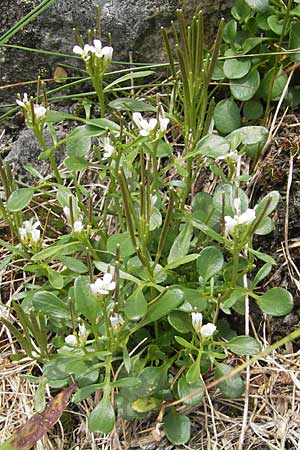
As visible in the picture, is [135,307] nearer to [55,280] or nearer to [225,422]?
[55,280]

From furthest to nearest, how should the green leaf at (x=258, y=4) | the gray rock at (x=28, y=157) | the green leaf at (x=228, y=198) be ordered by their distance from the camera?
the gray rock at (x=28, y=157) < the green leaf at (x=258, y=4) < the green leaf at (x=228, y=198)

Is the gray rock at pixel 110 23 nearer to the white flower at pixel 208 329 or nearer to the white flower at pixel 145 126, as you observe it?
the white flower at pixel 145 126

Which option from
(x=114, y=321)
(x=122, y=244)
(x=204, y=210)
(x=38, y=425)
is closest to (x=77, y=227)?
(x=122, y=244)

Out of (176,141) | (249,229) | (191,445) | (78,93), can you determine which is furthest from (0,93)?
(191,445)

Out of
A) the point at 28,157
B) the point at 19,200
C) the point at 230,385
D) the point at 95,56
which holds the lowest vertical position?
the point at 230,385

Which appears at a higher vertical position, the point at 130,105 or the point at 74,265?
the point at 130,105

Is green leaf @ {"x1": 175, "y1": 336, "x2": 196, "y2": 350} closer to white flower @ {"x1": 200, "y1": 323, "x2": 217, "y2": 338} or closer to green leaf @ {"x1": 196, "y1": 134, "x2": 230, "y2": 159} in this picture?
white flower @ {"x1": 200, "y1": 323, "x2": 217, "y2": 338}

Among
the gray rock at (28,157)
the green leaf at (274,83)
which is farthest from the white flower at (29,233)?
the green leaf at (274,83)

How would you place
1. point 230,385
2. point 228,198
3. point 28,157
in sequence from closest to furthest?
point 230,385 → point 228,198 → point 28,157
